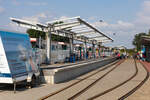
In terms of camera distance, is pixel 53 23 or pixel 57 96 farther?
pixel 53 23

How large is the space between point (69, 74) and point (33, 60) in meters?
3.43

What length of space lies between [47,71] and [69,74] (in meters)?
2.72

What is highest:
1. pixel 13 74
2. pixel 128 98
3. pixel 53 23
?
pixel 53 23

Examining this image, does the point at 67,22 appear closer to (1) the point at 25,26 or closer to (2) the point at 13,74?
(1) the point at 25,26

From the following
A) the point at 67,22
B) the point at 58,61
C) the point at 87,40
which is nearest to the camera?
the point at 67,22

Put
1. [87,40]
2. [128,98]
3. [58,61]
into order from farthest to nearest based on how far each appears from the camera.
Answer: [87,40] → [58,61] → [128,98]

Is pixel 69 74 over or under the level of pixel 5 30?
under

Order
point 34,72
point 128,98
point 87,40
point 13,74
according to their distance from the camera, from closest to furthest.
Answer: point 128,98 → point 13,74 → point 34,72 → point 87,40

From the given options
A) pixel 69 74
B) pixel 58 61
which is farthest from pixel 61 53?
pixel 69 74

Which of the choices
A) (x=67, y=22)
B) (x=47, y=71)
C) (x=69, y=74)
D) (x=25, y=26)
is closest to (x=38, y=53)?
(x=25, y=26)

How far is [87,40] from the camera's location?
31984 mm

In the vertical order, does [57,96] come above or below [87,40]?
below

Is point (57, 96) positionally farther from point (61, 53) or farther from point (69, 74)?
point (61, 53)

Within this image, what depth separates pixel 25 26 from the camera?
58.4ft
